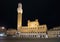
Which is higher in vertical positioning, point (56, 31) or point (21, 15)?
point (21, 15)

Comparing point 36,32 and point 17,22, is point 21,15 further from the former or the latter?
point 36,32

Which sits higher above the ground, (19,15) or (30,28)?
(19,15)

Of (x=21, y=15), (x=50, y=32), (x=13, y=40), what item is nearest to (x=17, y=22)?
(x=21, y=15)

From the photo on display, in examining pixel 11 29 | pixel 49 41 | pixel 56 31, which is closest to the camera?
pixel 49 41

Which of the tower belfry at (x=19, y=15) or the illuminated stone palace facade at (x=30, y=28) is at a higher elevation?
the tower belfry at (x=19, y=15)

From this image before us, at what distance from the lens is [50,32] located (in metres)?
18.4

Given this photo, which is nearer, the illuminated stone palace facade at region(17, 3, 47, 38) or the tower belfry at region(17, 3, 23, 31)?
the illuminated stone palace facade at region(17, 3, 47, 38)

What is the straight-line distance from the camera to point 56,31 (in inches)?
A: 723

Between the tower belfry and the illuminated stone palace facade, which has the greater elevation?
the tower belfry

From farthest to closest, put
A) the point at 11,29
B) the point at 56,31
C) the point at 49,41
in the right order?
the point at 11,29
the point at 56,31
the point at 49,41

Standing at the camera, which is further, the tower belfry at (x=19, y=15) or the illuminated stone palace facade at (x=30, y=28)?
the tower belfry at (x=19, y=15)

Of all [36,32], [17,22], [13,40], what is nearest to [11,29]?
[17,22]

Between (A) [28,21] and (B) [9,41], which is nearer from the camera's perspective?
(B) [9,41]

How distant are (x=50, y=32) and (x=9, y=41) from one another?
13.6 meters
